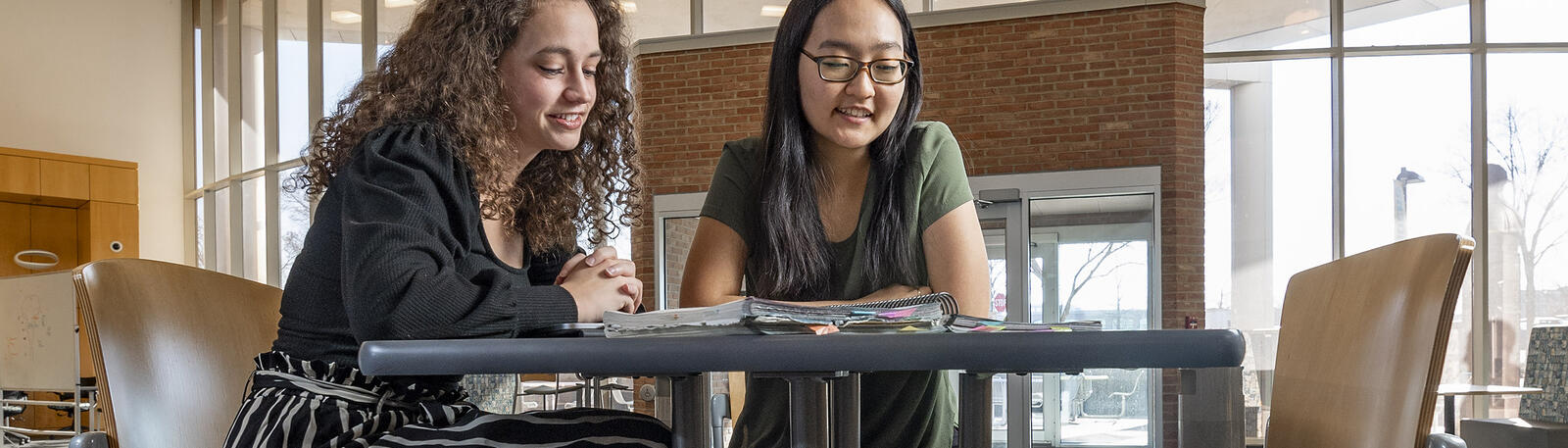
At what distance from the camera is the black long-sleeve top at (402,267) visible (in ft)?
3.99

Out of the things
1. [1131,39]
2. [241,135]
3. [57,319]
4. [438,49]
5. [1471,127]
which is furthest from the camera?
[241,135]

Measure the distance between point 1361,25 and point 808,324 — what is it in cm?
951

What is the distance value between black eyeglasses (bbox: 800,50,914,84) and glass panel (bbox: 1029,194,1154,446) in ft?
21.8

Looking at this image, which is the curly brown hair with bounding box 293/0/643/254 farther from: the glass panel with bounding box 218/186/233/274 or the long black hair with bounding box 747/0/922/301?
the glass panel with bounding box 218/186/233/274

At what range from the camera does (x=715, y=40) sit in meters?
9.41

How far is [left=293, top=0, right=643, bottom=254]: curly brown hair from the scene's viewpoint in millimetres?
1599

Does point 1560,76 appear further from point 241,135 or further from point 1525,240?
point 241,135

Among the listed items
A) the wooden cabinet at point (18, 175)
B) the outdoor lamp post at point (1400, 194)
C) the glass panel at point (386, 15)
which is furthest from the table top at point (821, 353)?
the wooden cabinet at point (18, 175)

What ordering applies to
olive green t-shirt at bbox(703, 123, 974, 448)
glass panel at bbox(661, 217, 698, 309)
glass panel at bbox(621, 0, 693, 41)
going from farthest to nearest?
glass panel at bbox(621, 0, 693, 41) → glass panel at bbox(661, 217, 698, 309) → olive green t-shirt at bbox(703, 123, 974, 448)

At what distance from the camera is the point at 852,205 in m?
1.94

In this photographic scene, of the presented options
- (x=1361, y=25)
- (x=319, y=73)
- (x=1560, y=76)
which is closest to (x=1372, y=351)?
(x=1361, y=25)

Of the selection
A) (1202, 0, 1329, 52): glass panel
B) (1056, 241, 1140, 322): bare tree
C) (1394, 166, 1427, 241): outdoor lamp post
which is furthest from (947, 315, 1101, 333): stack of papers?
(1394, 166, 1427, 241): outdoor lamp post

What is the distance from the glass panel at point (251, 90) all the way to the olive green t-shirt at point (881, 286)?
13.5m

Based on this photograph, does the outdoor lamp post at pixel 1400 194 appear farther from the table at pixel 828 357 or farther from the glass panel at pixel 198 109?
the glass panel at pixel 198 109
